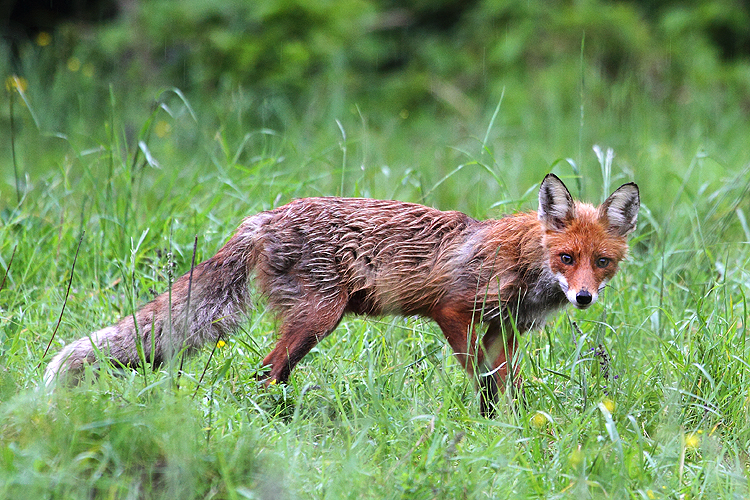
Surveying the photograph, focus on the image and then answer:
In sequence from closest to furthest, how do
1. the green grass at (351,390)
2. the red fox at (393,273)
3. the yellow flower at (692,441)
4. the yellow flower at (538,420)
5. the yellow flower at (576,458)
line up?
1. the green grass at (351,390)
2. the yellow flower at (576,458)
3. the yellow flower at (692,441)
4. the yellow flower at (538,420)
5. the red fox at (393,273)

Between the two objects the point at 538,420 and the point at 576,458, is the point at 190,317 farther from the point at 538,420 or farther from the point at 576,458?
the point at 576,458

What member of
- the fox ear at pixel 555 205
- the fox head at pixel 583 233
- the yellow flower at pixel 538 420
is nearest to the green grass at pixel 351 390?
the yellow flower at pixel 538 420

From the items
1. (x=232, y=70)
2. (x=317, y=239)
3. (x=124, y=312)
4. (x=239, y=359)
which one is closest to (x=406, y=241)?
(x=317, y=239)

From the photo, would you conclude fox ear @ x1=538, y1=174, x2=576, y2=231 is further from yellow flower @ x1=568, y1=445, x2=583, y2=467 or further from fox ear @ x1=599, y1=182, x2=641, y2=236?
yellow flower @ x1=568, y1=445, x2=583, y2=467

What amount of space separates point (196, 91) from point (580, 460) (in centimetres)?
775

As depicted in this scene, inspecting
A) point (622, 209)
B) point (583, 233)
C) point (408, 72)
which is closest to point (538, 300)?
point (583, 233)

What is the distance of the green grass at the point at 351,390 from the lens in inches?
114

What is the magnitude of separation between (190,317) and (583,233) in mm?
2252

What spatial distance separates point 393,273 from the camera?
4.29m

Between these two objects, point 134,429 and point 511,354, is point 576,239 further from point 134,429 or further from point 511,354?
point 134,429

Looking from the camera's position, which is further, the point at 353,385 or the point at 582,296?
the point at 353,385

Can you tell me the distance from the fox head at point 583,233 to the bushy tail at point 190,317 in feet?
5.54

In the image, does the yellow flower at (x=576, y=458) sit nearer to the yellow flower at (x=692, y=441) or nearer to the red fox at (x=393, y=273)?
the yellow flower at (x=692, y=441)

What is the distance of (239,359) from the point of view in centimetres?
443
